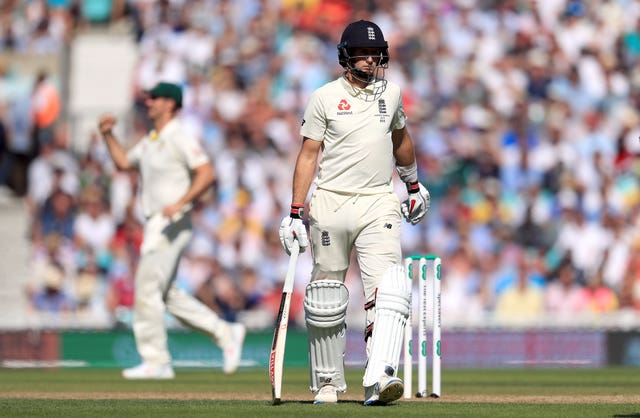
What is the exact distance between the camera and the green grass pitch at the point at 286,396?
7.04 m

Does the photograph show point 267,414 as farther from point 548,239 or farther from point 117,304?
point 548,239

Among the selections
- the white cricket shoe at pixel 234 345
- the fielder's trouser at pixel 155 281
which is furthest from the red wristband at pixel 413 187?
the white cricket shoe at pixel 234 345

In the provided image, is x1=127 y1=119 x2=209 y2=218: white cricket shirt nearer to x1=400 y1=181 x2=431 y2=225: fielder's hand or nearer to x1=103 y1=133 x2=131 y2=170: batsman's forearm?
x1=103 y1=133 x2=131 y2=170: batsman's forearm

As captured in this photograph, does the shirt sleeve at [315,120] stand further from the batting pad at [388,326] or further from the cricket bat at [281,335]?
the batting pad at [388,326]

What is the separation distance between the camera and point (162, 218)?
421 inches

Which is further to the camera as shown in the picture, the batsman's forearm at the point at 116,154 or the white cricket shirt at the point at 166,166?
the batsman's forearm at the point at 116,154

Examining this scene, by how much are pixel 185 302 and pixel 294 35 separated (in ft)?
24.5

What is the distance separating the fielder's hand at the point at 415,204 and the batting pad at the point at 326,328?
2.28 ft

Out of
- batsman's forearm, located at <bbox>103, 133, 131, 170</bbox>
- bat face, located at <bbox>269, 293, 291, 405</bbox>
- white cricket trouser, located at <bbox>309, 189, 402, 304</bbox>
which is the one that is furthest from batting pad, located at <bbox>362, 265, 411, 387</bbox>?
batsman's forearm, located at <bbox>103, 133, 131, 170</bbox>

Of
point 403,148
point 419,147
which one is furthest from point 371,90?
point 419,147

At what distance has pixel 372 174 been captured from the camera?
747 centimetres

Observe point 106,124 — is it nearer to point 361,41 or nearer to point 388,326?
point 361,41

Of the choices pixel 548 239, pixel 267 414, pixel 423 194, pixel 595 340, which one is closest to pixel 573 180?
pixel 548 239

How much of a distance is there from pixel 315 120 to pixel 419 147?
30.7ft
